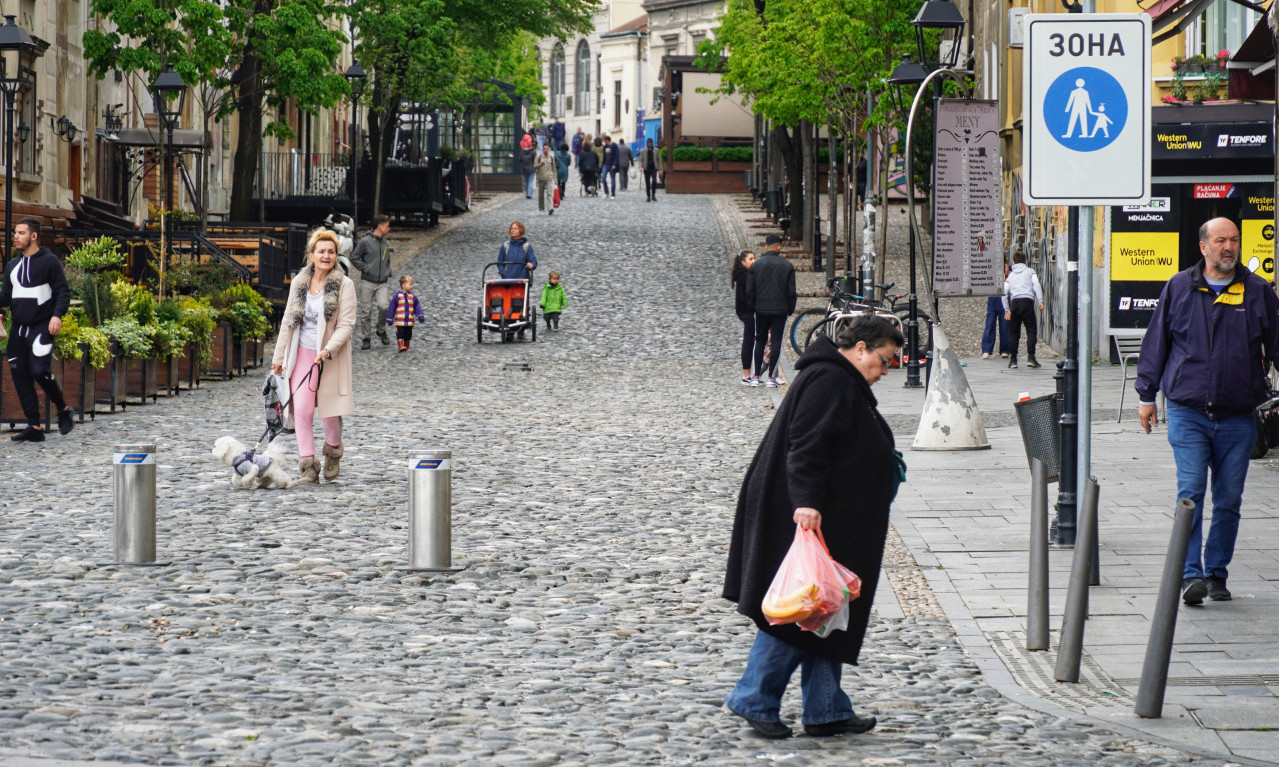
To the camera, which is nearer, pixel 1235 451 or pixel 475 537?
pixel 1235 451

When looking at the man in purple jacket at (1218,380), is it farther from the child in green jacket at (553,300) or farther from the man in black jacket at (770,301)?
the child in green jacket at (553,300)

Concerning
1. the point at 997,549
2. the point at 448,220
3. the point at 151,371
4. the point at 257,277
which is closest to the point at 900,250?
the point at 448,220

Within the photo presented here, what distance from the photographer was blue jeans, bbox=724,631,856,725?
5.91 meters

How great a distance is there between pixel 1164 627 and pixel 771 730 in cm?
137

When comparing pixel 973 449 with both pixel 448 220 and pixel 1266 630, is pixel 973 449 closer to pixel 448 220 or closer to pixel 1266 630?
pixel 1266 630

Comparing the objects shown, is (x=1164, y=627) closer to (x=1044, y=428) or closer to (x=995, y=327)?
(x=1044, y=428)

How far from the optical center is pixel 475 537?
397 inches

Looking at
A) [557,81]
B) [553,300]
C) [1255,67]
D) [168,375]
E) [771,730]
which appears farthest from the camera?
[557,81]

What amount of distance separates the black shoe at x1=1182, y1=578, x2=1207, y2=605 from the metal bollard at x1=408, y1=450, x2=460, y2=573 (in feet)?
11.4

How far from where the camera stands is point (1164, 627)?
6066 millimetres

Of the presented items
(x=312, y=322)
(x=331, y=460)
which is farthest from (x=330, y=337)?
(x=331, y=460)

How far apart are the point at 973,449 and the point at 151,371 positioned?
842cm

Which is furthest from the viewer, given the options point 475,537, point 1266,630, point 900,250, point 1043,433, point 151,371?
point 900,250

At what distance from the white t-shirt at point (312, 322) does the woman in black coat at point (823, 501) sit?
21.4ft
